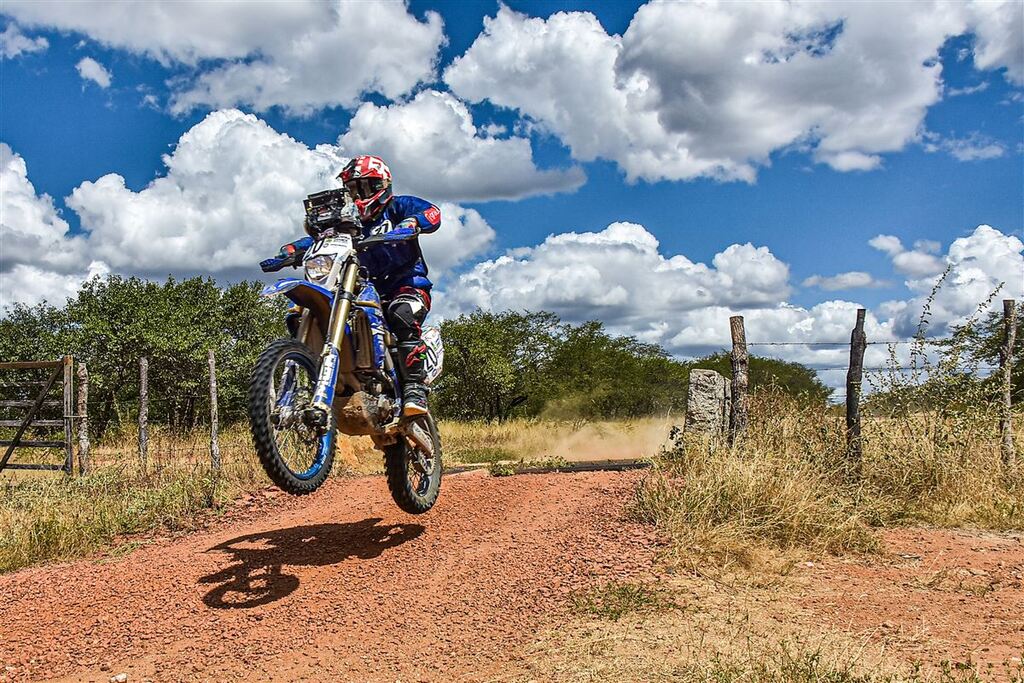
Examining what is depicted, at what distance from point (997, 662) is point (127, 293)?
26.8 meters

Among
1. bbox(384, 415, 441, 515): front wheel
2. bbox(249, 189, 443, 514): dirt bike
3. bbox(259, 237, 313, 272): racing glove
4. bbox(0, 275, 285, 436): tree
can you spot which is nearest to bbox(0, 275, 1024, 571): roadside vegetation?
bbox(384, 415, 441, 515): front wheel

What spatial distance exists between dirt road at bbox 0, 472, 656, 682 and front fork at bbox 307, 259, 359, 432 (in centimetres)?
156

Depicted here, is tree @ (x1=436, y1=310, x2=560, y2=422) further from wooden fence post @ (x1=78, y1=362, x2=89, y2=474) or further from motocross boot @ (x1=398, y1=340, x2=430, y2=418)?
motocross boot @ (x1=398, y1=340, x2=430, y2=418)

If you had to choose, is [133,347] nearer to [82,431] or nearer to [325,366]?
[82,431]

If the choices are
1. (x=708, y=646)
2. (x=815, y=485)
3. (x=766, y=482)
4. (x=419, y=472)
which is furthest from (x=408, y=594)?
(x=815, y=485)

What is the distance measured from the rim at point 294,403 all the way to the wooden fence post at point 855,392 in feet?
22.7

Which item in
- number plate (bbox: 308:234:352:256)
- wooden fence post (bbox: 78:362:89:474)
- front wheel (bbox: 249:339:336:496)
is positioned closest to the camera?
front wheel (bbox: 249:339:336:496)

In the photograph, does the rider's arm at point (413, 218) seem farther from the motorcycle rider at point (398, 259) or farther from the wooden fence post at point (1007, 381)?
the wooden fence post at point (1007, 381)

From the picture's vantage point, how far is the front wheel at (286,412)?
17.6ft

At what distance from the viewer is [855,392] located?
34.4 feet

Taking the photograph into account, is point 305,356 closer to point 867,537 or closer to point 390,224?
point 390,224

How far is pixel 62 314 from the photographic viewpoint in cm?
2731

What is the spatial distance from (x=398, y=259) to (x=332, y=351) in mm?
1516

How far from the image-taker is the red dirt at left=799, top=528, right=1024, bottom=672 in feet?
18.5
